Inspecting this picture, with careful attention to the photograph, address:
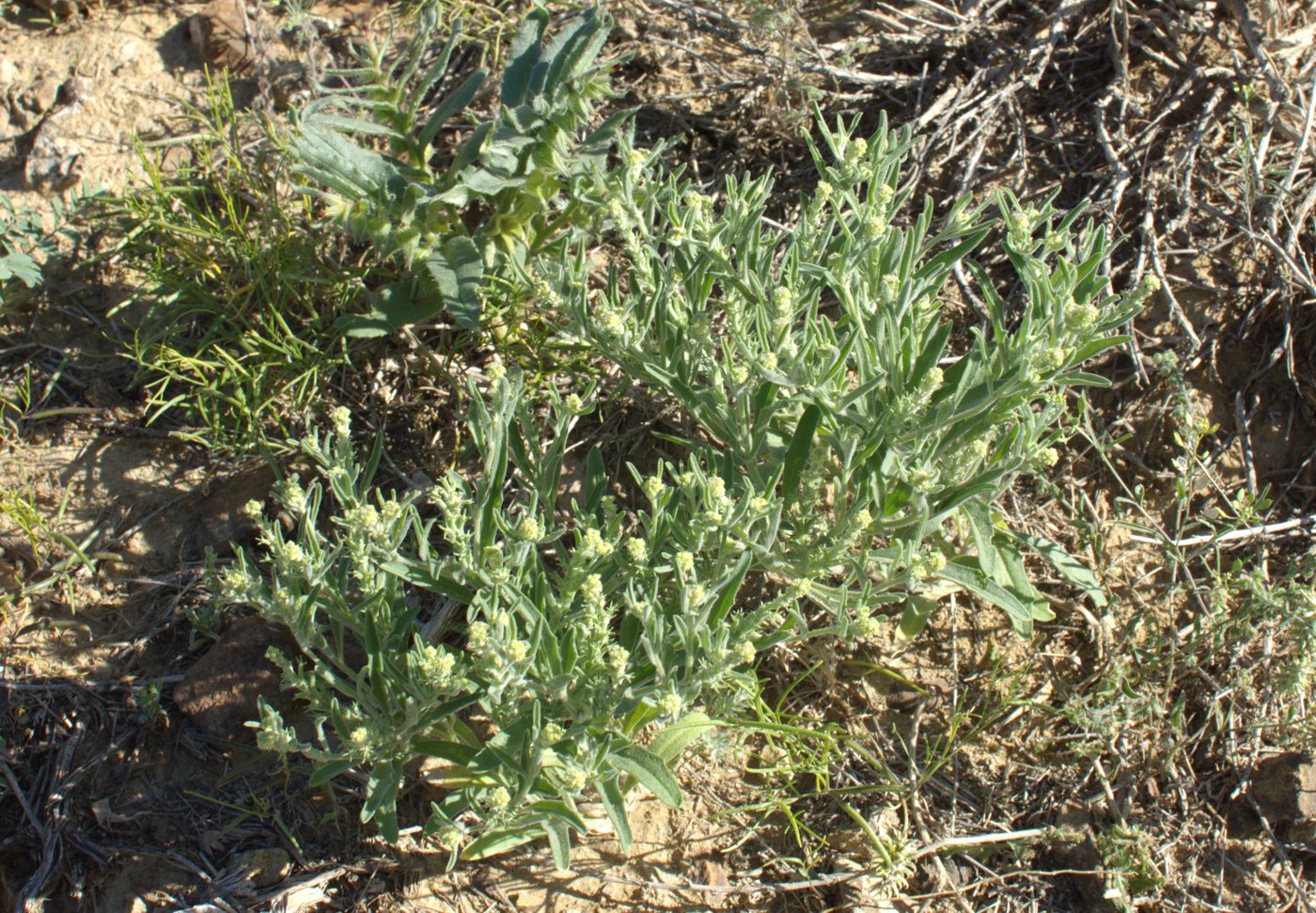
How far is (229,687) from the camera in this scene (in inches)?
108

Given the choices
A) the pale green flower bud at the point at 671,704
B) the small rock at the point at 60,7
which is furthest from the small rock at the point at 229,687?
the small rock at the point at 60,7

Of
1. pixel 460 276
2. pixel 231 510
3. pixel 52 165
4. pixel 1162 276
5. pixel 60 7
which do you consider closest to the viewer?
pixel 460 276

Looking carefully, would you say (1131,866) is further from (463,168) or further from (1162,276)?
(463,168)

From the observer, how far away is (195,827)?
2.64m

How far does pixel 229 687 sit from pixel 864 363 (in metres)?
1.87

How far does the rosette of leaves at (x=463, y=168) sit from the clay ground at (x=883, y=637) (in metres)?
0.28

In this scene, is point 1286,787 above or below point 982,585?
below

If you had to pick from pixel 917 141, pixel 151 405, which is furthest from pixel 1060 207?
pixel 151 405

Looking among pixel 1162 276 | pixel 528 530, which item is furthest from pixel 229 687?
pixel 1162 276

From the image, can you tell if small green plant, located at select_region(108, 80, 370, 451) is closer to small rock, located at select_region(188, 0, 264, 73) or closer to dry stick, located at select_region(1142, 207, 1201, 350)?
small rock, located at select_region(188, 0, 264, 73)

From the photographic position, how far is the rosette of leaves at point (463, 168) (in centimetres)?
277

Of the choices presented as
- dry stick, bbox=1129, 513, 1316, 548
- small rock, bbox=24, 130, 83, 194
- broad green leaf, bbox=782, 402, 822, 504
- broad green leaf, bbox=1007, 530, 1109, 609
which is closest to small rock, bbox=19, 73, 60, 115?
small rock, bbox=24, 130, 83, 194

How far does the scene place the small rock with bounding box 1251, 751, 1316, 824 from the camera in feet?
8.54

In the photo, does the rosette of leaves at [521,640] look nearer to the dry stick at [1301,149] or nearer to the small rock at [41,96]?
the dry stick at [1301,149]
